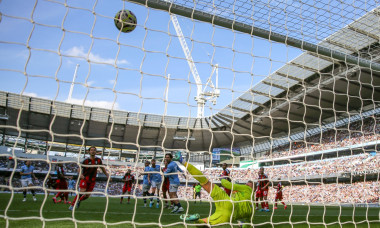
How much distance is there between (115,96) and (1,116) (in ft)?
103

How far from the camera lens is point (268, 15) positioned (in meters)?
4.53

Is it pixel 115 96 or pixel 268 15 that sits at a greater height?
pixel 268 15

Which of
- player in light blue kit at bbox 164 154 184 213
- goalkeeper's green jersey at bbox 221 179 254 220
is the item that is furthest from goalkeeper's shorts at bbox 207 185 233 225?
player in light blue kit at bbox 164 154 184 213

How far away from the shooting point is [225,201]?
4105mm

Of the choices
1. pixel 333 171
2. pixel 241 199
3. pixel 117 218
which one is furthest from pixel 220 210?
pixel 333 171

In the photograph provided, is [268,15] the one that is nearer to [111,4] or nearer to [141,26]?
[141,26]

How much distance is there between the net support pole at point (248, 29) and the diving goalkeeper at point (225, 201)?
6.15 ft

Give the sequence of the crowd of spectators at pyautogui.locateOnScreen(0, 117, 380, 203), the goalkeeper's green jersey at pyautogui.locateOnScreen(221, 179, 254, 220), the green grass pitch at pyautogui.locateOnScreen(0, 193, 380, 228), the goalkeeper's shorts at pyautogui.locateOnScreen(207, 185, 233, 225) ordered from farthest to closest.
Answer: the crowd of spectators at pyautogui.locateOnScreen(0, 117, 380, 203) < the goalkeeper's green jersey at pyautogui.locateOnScreen(221, 179, 254, 220) < the goalkeeper's shorts at pyautogui.locateOnScreen(207, 185, 233, 225) < the green grass pitch at pyautogui.locateOnScreen(0, 193, 380, 228)

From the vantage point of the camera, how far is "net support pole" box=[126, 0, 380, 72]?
3.54m

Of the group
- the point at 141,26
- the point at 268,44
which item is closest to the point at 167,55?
the point at 141,26

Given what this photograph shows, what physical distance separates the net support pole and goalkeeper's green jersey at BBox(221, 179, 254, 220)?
2233 mm

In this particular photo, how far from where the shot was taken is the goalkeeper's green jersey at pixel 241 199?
166 inches

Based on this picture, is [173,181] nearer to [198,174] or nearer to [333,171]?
[198,174]

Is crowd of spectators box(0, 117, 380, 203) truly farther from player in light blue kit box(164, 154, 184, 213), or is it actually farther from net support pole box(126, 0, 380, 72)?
net support pole box(126, 0, 380, 72)
